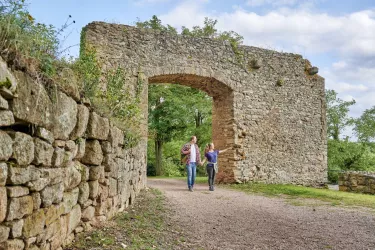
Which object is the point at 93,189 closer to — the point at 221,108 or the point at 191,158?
the point at 191,158

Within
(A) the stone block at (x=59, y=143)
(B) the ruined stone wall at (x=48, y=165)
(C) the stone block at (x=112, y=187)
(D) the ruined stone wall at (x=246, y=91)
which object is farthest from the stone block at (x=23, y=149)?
(D) the ruined stone wall at (x=246, y=91)

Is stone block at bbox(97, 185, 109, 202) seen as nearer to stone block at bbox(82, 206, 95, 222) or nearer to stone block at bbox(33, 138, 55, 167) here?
stone block at bbox(82, 206, 95, 222)

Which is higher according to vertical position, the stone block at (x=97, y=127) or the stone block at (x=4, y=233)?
the stone block at (x=97, y=127)

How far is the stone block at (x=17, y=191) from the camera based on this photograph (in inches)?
86.3

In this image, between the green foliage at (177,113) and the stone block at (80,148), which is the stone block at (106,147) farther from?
the green foliage at (177,113)

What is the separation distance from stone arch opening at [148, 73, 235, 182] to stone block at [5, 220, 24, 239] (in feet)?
31.2

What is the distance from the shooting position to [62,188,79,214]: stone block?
10.6ft

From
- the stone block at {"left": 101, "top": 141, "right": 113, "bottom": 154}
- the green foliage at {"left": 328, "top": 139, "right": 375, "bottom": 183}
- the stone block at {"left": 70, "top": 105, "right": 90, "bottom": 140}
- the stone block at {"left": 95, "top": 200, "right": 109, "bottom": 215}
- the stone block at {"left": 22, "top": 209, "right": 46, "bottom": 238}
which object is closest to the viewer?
the stone block at {"left": 22, "top": 209, "right": 46, "bottom": 238}

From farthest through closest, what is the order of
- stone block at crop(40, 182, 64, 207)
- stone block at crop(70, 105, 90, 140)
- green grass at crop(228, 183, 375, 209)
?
green grass at crop(228, 183, 375, 209)
stone block at crop(70, 105, 90, 140)
stone block at crop(40, 182, 64, 207)

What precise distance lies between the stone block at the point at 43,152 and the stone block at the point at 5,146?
0.35 m

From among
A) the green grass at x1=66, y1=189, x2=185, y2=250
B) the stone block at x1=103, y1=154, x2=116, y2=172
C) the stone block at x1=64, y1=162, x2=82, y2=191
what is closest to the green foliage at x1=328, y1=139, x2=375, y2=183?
the green grass at x1=66, y1=189, x2=185, y2=250

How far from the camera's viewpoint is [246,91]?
496 inches

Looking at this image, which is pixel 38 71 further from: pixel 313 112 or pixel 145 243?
pixel 313 112

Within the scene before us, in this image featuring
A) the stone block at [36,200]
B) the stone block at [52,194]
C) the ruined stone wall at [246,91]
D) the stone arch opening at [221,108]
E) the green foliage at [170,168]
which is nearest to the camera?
the stone block at [36,200]
